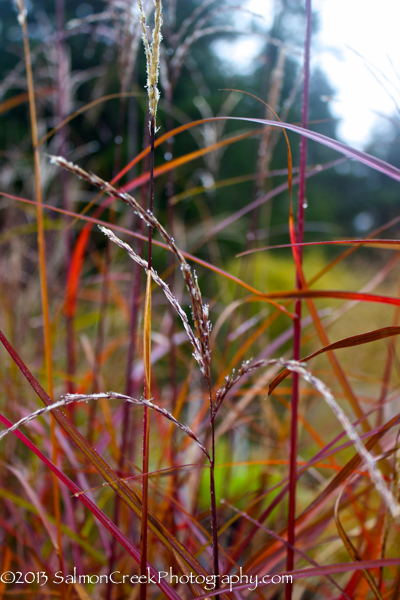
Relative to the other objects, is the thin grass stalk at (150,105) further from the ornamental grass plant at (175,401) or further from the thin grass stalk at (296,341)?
the thin grass stalk at (296,341)

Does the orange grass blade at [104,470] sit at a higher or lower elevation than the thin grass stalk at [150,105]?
lower

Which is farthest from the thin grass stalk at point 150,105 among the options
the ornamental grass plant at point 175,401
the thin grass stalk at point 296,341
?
the thin grass stalk at point 296,341

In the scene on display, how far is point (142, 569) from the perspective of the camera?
24cm

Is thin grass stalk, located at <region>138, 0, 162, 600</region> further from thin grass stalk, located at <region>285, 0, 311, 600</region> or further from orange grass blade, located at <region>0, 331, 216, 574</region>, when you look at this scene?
thin grass stalk, located at <region>285, 0, 311, 600</region>

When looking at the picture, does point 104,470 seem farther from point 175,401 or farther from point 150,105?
point 175,401

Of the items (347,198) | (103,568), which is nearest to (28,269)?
(103,568)

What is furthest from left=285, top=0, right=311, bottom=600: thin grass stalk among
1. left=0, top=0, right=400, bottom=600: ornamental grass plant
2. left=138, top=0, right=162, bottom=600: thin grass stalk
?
left=138, top=0, right=162, bottom=600: thin grass stalk

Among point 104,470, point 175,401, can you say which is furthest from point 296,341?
point 175,401

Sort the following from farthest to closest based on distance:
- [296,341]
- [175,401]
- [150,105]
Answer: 1. [175,401]
2. [296,341]
3. [150,105]

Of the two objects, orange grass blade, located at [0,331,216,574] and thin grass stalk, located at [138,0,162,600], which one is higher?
thin grass stalk, located at [138,0,162,600]

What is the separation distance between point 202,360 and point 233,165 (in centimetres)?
536

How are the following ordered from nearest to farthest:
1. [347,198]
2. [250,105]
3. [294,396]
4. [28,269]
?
1. [294,396]
2. [28,269]
3. [250,105]
4. [347,198]

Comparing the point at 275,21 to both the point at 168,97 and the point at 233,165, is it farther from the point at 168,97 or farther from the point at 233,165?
the point at 233,165

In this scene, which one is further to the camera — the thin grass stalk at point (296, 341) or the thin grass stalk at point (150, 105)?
the thin grass stalk at point (296, 341)
